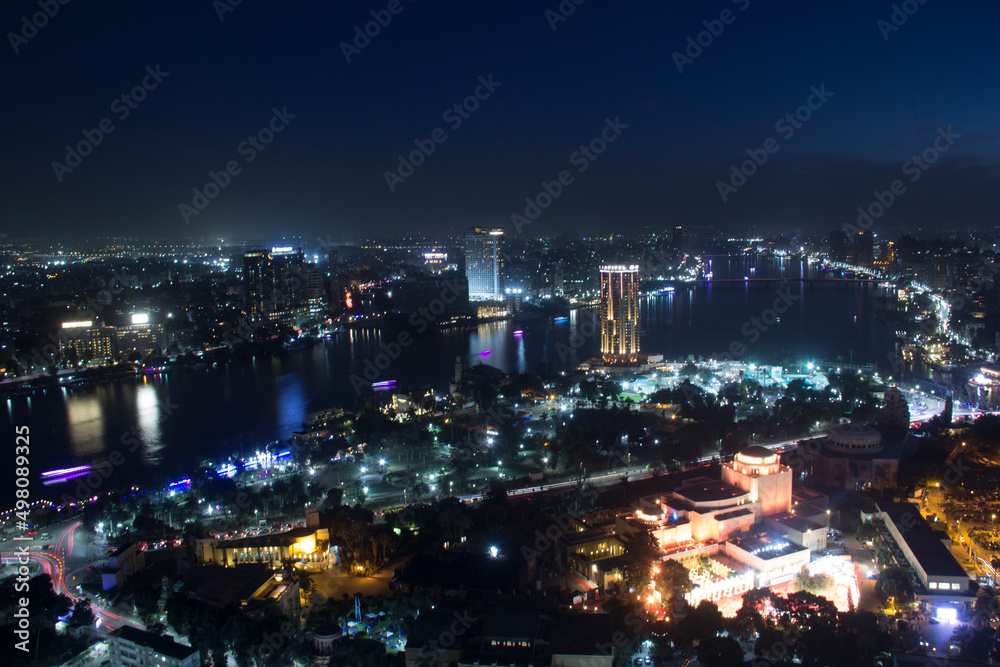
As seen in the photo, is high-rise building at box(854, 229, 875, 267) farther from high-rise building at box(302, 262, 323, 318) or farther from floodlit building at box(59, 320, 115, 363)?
floodlit building at box(59, 320, 115, 363)

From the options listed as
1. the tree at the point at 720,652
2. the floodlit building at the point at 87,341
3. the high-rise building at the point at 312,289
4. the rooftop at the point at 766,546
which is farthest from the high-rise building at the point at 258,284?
the tree at the point at 720,652

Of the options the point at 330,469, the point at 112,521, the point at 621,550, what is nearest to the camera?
the point at 621,550

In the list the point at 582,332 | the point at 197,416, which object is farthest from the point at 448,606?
the point at 582,332

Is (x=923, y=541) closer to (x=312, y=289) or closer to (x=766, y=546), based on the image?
(x=766, y=546)

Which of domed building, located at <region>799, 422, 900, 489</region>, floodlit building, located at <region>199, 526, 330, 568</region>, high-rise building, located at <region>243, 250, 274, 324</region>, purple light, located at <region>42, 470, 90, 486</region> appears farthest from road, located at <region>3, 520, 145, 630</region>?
high-rise building, located at <region>243, 250, 274, 324</region>

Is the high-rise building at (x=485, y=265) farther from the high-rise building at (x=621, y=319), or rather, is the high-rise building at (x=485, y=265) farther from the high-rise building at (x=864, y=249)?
the high-rise building at (x=864, y=249)

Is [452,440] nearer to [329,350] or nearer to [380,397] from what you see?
[380,397]
